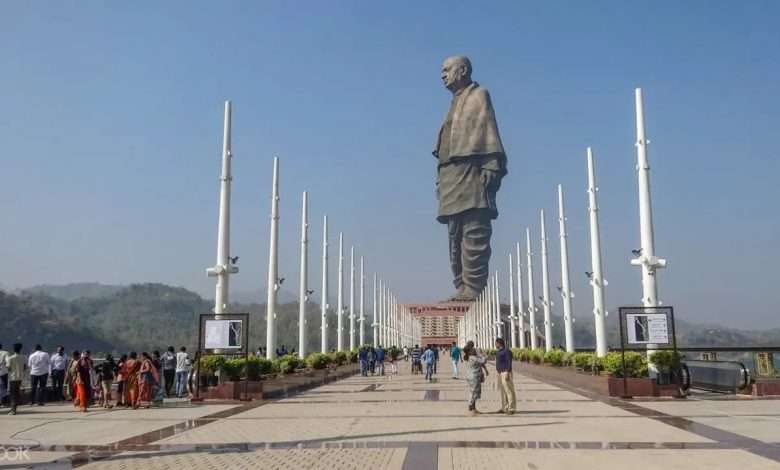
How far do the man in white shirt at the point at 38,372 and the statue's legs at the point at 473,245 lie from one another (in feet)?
338

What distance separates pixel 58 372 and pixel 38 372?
1311 mm

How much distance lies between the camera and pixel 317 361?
28266 millimetres

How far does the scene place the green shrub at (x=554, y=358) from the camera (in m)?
29.3

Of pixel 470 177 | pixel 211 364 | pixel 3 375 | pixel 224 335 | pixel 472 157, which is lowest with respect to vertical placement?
pixel 3 375

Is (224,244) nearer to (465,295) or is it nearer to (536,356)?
(536,356)

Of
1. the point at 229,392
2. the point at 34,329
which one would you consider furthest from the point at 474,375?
the point at 34,329

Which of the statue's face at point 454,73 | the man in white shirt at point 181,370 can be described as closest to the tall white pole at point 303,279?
the man in white shirt at point 181,370

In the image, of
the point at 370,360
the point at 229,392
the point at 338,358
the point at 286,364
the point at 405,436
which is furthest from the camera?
the point at 338,358

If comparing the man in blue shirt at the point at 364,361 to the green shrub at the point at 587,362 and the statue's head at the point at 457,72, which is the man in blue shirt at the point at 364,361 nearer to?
the green shrub at the point at 587,362

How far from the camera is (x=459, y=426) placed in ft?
40.6

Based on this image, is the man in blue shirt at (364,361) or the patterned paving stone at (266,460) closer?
the patterned paving stone at (266,460)

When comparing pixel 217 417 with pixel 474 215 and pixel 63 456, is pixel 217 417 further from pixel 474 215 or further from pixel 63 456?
pixel 474 215

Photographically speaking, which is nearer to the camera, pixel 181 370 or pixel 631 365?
pixel 631 365

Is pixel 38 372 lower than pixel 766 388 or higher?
higher
